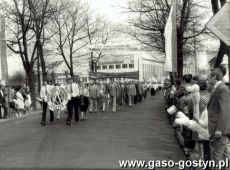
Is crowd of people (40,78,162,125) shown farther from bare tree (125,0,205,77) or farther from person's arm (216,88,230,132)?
person's arm (216,88,230,132)

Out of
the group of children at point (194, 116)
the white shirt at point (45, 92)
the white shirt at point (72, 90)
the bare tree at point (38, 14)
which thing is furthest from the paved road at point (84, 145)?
the bare tree at point (38, 14)

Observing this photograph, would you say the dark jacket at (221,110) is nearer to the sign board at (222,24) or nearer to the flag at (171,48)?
the sign board at (222,24)

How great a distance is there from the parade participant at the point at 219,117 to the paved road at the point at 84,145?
2429mm

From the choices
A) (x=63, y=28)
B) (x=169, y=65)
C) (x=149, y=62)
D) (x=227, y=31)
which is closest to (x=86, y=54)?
(x=63, y=28)

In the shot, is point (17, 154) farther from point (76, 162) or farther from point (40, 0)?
point (40, 0)

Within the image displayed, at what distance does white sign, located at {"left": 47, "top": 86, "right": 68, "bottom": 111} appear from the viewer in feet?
58.3

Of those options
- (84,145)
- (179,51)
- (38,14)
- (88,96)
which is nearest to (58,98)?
(88,96)

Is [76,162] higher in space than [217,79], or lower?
lower

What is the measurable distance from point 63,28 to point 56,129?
116 feet

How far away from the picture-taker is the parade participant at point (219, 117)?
257 inches

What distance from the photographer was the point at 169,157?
948cm

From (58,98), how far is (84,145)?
6.72 meters

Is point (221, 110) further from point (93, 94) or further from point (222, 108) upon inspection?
point (93, 94)

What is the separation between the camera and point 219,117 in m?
6.55
